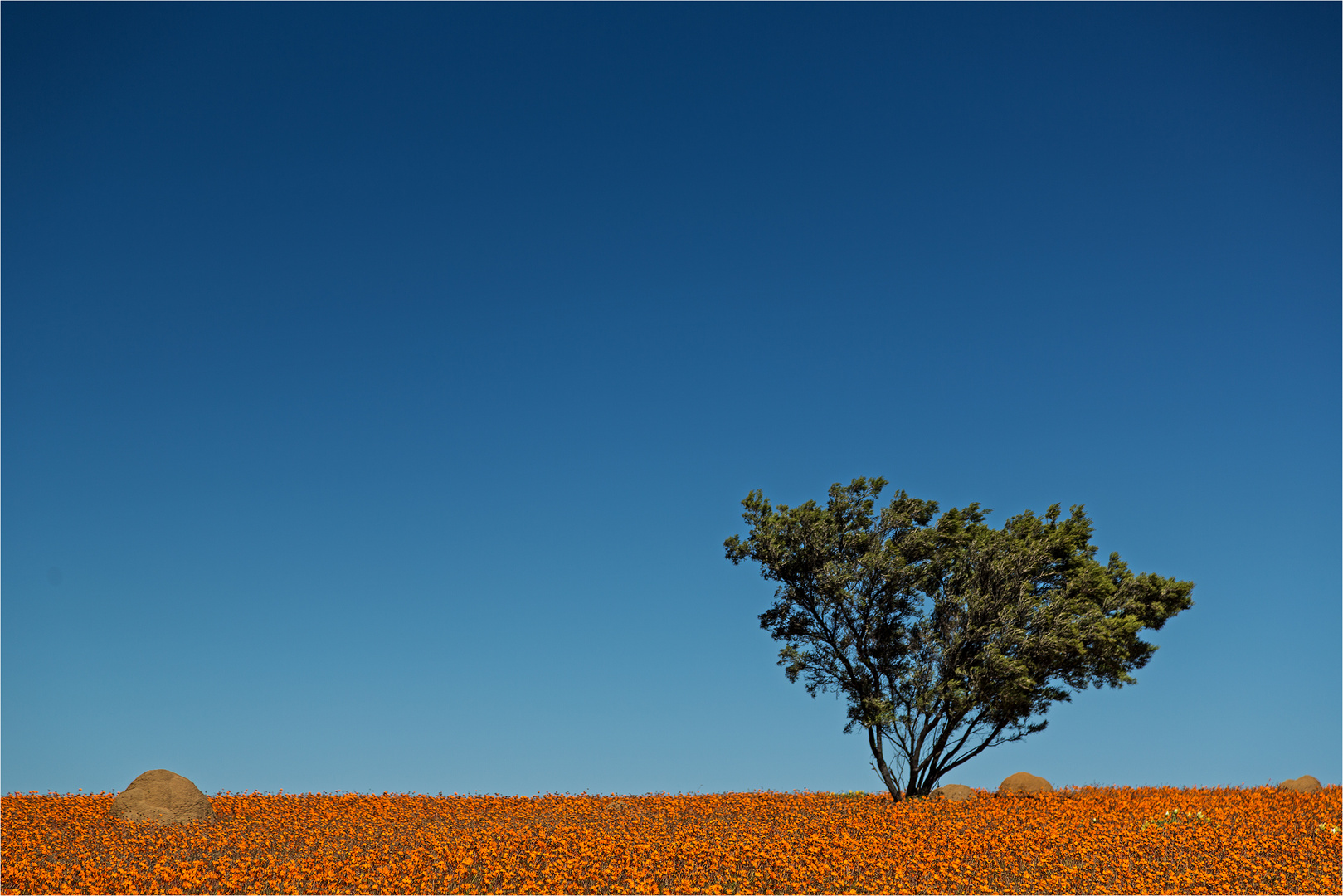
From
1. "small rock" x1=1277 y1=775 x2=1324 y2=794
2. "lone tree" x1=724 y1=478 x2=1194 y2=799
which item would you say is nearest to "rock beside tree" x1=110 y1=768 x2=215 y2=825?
"lone tree" x1=724 y1=478 x2=1194 y2=799

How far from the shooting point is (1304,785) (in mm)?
30000

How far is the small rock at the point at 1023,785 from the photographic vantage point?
2880 cm

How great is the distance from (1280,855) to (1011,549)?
389 inches

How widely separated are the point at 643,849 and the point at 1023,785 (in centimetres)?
1842

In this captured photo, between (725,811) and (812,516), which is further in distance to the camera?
(812,516)

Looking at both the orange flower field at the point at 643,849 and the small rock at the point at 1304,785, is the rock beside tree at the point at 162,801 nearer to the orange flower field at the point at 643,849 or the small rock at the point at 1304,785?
the orange flower field at the point at 643,849

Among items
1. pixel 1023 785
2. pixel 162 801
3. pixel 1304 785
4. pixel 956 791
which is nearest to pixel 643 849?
pixel 162 801

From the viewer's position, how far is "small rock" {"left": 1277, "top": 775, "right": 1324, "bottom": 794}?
29.6 meters

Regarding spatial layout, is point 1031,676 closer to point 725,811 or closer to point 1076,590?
point 1076,590

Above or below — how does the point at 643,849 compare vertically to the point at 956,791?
below

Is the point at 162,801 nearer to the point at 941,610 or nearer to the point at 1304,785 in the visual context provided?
the point at 941,610

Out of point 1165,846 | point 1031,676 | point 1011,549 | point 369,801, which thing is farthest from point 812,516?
point 369,801

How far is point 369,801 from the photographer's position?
836 inches

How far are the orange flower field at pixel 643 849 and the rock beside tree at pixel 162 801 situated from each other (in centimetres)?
35
